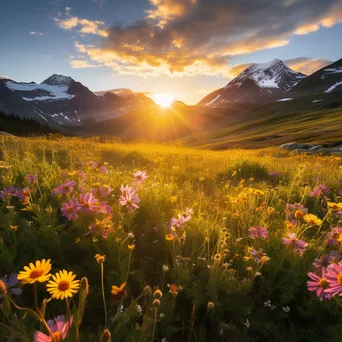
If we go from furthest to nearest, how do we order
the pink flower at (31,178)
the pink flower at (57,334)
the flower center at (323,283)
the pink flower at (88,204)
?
the pink flower at (31,178)
the pink flower at (88,204)
the flower center at (323,283)
the pink flower at (57,334)

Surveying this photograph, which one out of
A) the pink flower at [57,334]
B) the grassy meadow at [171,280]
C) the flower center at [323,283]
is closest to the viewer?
the pink flower at [57,334]

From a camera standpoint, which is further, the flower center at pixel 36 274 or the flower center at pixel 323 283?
the flower center at pixel 323 283

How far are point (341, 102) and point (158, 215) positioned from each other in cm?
13664

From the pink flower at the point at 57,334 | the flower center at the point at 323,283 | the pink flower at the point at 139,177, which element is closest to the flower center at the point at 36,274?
the pink flower at the point at 57,334

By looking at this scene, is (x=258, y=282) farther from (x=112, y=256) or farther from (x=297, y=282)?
(x=112, y=256)

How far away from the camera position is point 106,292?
96.1 inches

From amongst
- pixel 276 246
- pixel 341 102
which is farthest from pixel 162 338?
pixel 341 102

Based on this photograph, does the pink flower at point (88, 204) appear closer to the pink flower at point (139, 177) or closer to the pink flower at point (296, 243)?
the pink flower at point (139, 177)

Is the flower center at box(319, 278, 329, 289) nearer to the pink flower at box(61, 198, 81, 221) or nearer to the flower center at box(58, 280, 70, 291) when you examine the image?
the flower center at box(58, 280, 70, 291)

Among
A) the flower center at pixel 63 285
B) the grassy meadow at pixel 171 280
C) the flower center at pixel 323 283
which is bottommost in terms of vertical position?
the grassy meadow at pixel 171 280

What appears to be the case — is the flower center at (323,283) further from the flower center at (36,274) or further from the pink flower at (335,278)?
the flower center at (36,274)

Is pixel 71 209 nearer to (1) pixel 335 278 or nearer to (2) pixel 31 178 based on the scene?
(2) pixel 31 178

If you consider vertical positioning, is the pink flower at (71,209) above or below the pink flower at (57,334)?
above

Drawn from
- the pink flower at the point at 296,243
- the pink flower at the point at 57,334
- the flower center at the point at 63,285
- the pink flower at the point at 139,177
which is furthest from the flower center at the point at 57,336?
the pink flower at the point at 139,177
